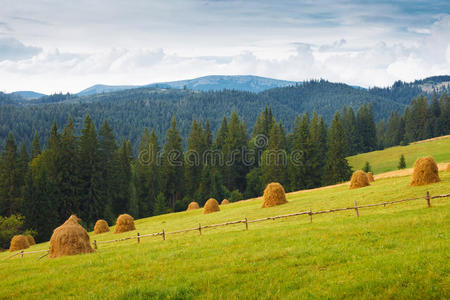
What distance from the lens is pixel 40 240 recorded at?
55375mm

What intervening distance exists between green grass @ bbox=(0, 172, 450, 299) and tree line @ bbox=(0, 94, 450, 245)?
160 ft

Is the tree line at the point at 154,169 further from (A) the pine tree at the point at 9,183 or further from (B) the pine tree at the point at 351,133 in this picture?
(B) the pine tree at the point at 351,133

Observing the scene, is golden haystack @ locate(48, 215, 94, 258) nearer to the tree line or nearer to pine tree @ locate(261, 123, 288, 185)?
the tree line

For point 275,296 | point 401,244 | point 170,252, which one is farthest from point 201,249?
point 401,244

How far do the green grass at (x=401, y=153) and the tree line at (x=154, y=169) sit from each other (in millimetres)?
10667

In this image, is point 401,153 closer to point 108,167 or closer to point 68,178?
point 108,167

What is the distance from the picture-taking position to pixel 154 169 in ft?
274

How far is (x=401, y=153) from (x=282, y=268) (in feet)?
293

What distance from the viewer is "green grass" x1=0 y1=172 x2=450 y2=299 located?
942cm

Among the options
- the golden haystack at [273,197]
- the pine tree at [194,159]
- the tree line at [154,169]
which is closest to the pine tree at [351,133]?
the tree line at [154,169]

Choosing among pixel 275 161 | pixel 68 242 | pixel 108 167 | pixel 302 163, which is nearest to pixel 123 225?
pixel 68 242

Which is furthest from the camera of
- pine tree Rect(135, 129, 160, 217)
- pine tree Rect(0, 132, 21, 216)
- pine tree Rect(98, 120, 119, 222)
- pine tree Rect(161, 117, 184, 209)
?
pine tree Rect(161, 117, 184, 209)

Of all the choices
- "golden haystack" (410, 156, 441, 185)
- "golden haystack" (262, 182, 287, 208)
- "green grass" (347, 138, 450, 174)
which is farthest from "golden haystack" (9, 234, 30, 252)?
"green grass" (347, 138, 450, 174)

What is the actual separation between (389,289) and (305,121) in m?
78.0
